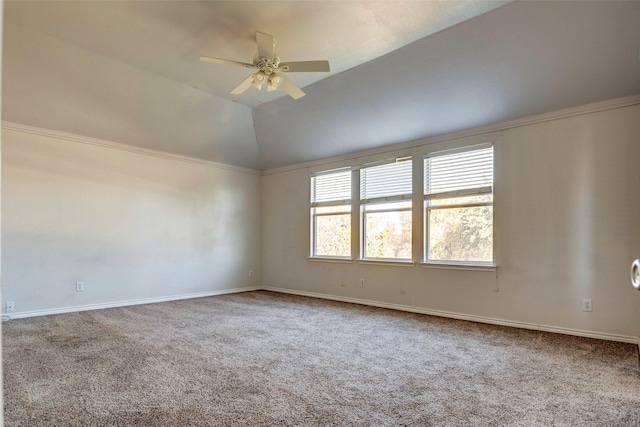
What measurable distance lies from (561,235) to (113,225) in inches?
237

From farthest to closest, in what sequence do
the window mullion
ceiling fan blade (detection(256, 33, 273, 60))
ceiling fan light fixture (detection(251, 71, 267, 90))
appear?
the window mullion, ceiling fan light fixture (detection(251, 71, 267, 90)), ceiling fan blade (detection(256, 33, 273, 60))

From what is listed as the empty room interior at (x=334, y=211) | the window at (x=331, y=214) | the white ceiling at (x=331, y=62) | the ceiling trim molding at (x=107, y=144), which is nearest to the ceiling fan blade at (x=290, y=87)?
the empty room interior at (x=334, y=211)

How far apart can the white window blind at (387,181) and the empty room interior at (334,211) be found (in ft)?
0.22

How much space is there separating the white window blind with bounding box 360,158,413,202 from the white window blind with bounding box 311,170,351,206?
0.35 m

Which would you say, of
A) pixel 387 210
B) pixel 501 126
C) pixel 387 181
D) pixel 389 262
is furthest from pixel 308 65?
pixel 389 262

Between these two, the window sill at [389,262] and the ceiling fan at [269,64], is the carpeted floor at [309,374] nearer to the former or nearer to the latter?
the window sill at [389,262]

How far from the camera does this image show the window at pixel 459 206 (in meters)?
4.94

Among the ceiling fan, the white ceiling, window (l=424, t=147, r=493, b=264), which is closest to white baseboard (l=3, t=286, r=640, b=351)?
window (l=424, t=147, r=493, b=264)

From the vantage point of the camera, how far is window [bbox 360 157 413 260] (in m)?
5.73

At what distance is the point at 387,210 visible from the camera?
5957 mm

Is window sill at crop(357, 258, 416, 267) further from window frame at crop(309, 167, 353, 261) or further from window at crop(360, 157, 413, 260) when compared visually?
window frame at crop(309, 167, 353, 261)

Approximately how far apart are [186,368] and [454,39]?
3.97m

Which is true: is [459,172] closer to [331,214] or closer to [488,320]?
[488,320]

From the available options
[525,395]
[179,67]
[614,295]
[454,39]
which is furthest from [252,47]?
[614,295]
